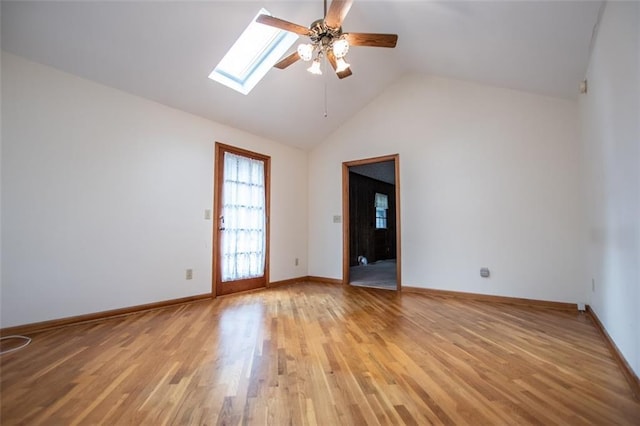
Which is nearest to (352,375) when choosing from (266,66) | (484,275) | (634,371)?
(634,371)

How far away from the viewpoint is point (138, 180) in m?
3.25

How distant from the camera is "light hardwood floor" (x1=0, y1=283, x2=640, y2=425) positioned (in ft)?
4.42

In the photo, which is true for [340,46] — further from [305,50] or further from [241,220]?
[241,220]

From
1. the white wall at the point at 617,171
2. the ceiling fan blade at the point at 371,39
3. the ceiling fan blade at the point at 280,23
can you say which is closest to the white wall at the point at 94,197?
the ceiling fan blade at the point at 280,23

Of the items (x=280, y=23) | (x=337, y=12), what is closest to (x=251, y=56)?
(x=280, y=23)

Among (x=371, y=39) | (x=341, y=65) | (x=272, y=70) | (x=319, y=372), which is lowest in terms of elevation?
(x=319, y=372)

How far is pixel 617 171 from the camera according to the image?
1900 millimetres

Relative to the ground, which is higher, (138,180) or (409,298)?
(138,180)

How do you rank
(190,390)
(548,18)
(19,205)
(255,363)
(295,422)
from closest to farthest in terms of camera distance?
(295,422)
(190,390)
(255,363)
(548,18)
(19,205)

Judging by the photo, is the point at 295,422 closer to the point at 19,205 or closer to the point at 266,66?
the point at 19,205

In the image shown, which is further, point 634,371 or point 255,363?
point 255,363

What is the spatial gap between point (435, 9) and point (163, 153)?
332 centimetres

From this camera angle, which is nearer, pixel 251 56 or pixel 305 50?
pixel 305 50

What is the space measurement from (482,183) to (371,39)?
2370 millimetres
